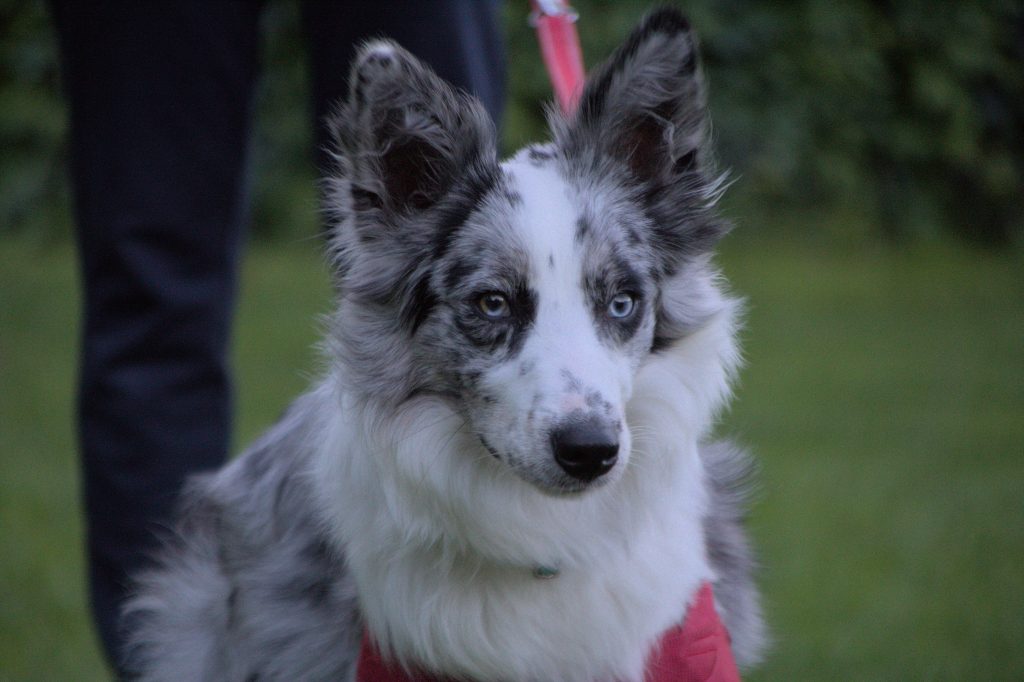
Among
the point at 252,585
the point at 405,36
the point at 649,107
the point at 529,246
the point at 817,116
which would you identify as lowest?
the point at 252,585

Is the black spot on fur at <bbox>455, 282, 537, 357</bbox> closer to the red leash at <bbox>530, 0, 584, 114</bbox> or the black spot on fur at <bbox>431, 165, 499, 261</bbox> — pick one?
the black spot on fur at <bbox>431, 165, 499, 261</bbox>

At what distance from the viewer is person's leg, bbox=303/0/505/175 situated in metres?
3.00

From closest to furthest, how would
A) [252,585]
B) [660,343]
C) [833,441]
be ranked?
[660,343]
[252,585]
[833,441]

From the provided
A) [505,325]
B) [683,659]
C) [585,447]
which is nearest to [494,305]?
[505,325]

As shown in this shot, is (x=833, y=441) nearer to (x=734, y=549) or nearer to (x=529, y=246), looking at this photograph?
(x=734, y=549)

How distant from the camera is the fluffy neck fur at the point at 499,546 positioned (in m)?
2.50

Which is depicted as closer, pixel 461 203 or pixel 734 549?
pixel 461 203

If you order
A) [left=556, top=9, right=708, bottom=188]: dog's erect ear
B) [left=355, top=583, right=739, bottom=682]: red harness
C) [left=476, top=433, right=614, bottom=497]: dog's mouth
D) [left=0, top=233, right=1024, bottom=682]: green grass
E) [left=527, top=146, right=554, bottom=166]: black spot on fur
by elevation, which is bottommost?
[left=0, top=233, right=1024, bottom=682]: green grass

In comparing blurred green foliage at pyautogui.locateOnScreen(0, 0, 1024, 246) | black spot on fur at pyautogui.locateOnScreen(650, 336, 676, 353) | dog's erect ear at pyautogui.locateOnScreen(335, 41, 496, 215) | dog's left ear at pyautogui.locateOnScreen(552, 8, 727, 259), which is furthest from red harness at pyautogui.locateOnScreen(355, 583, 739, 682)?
blurred green foliage at pyautogui.locateOnScreen(0, 0, 1024, 246)

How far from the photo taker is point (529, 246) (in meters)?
2.49

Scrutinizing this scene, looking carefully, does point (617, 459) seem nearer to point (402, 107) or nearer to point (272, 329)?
point (402, 107)

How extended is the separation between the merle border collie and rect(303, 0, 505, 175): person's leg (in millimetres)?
409

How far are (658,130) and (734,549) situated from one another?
1.05m

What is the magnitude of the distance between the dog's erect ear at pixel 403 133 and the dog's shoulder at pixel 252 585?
2.03 ft
